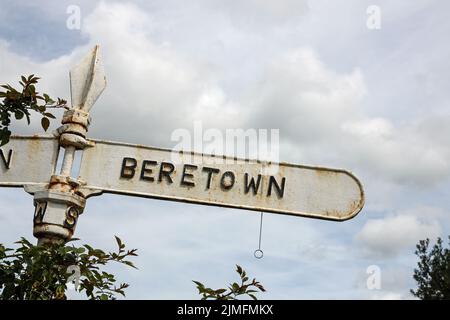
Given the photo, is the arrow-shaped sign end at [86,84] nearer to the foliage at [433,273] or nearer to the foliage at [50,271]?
the foliage at [50,271]

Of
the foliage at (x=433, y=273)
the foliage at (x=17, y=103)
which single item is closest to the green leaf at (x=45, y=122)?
the foliage at (x=17, y=103)

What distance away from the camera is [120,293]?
273 cm

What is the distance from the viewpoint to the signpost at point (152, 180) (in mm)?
3572

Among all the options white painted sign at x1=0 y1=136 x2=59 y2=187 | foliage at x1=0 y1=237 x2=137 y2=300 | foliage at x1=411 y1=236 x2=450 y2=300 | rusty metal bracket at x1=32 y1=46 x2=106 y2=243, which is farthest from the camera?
foliage at x1=411 y1=236 x2=450 y2=300

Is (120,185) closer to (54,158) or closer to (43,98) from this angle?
(54,158)

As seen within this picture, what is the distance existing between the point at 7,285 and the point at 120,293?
1.78 ft

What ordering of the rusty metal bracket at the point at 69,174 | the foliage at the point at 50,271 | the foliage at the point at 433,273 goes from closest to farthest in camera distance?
the foliage at the point at 50,271 < the rusty metal bracket at the point at 69,174 < the foliage at the point at 433,273

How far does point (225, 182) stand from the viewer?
3.64 metres

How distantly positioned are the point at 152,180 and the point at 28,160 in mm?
875

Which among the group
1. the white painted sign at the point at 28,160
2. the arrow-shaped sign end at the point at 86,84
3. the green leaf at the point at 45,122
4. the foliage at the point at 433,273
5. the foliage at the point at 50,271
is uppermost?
the foliage at the point at 433,273

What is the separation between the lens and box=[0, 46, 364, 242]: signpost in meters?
3.57

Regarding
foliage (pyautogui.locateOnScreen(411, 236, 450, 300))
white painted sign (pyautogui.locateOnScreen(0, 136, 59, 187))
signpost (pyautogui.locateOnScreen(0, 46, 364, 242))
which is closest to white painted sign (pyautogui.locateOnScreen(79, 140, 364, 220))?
signpost (pyautogui.locateOnScreen(0, 46, 364, 242))

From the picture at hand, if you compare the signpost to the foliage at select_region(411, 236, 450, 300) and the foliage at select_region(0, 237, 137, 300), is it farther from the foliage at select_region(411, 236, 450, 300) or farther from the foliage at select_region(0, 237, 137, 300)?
the foliage at select_region(411, 236, 450, 300)

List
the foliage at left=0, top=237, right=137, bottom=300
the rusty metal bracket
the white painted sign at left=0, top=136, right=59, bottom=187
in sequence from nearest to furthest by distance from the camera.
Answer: the foliage at left=0, top=237, right=137, bottom=300 < the rusty metal bracket < the white painted sign at left=0, top=136, right=59, bottom=187
